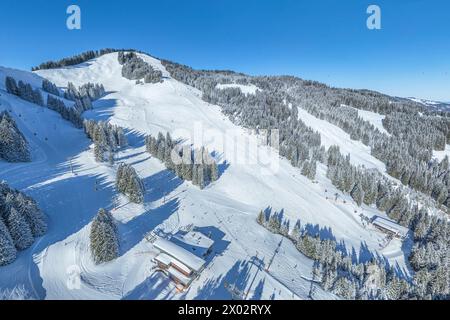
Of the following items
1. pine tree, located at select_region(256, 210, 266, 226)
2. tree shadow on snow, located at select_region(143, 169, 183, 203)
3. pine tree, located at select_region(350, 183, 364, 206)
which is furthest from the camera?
pine tree, located at select_region(350, 183, 364, 206)

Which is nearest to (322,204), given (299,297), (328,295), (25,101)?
(328,295)

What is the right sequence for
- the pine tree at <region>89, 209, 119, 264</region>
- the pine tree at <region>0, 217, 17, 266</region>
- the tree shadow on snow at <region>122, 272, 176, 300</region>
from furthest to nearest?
the pine tree at <region>89, 209, 119, 264</region>
the tree shadow on snow at <region>122, 272, 176, 300</region>
the pine tree at <region>0, 217, 17, 266</region>

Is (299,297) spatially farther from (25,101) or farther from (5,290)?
(25,101)

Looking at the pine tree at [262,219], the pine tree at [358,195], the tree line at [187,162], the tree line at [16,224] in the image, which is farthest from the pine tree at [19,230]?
the pine tree at [358,195]

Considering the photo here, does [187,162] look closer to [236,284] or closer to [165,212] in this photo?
[165,212]

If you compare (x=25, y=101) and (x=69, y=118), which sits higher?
(x=25, y=101)

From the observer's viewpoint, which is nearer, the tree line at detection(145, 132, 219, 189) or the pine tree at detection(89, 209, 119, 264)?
the pine tree at detection(89, 209, 119, 264)

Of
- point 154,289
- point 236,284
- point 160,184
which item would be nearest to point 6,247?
point 154,289

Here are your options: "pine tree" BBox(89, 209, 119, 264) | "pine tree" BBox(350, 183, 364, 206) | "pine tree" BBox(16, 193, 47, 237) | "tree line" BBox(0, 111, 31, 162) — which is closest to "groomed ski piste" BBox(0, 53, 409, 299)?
"pine tree" BBox(89, 209, 119, 264)

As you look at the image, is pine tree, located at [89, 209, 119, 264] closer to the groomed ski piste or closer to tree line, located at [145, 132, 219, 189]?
the groomed ski piste
